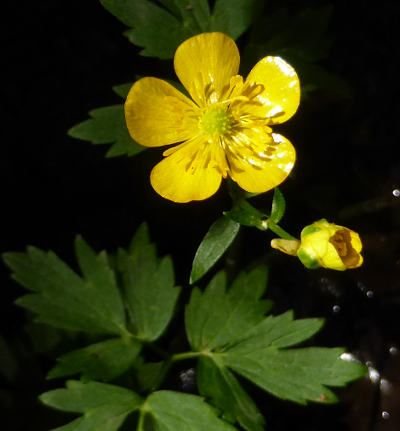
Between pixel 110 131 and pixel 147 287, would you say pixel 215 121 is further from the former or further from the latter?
pixel 147 287

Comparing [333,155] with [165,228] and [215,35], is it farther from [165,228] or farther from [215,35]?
[215,35]

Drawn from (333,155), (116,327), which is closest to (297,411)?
(116,327)

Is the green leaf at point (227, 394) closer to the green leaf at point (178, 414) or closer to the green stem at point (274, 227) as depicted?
the green leaf at point (178, 414)

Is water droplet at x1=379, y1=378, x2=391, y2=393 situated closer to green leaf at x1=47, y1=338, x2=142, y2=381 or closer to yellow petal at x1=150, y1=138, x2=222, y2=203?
green leaf at x1=47, y1=338, x2=142, y2=381

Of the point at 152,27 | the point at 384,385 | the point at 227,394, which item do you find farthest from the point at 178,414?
the point at 152,27

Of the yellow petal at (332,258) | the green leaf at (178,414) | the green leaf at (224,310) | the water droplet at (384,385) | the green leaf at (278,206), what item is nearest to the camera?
the yellow petal at (332,258)

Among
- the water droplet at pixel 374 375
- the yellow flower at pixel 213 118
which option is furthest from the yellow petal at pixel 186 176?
the water droplet at pixel 374 375

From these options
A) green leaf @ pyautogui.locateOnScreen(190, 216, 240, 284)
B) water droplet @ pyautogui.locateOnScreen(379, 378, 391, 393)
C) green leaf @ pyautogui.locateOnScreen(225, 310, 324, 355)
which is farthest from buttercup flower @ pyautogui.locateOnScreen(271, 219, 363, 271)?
water droplet @ pyautogui.locateOnScreen(379, 378, 391, 393)
